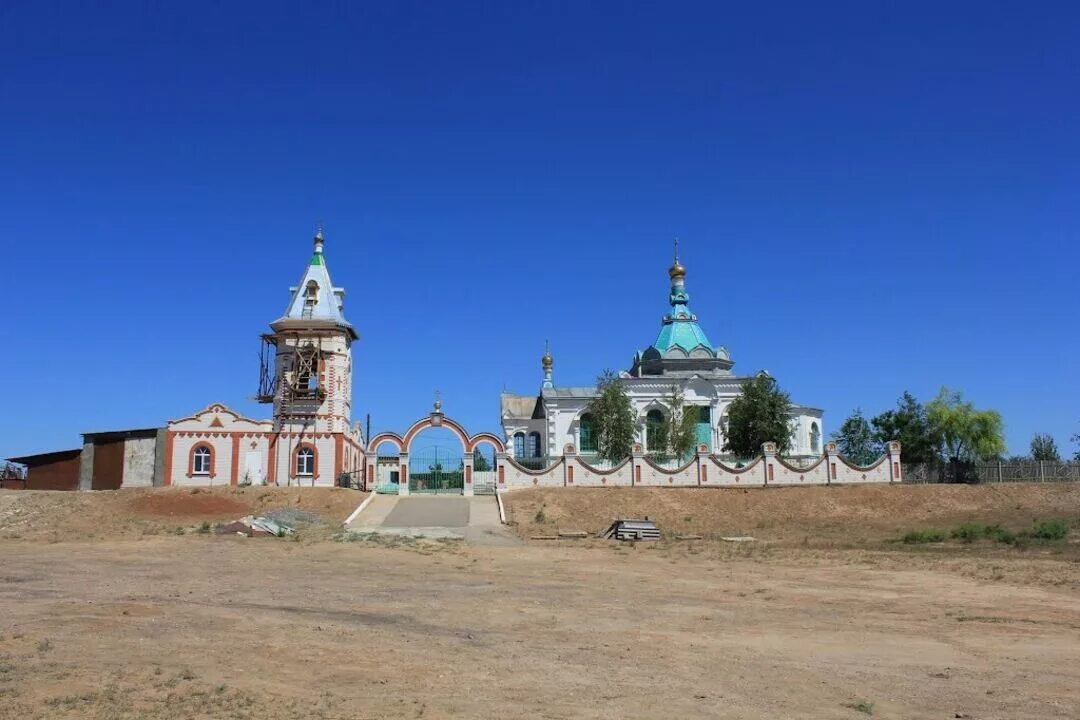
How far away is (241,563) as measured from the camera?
19.5m

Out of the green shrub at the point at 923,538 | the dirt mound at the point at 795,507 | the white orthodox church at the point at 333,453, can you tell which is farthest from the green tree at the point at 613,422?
the green shrub at the point at 923,538

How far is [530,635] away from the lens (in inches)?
471

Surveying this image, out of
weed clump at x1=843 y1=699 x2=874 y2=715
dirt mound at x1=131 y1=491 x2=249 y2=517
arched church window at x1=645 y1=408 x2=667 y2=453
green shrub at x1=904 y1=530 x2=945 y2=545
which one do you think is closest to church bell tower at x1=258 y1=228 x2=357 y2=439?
dirt mound at x1=131 y1=491 x2=249 y2=517

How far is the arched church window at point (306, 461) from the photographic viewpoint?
41.5 m

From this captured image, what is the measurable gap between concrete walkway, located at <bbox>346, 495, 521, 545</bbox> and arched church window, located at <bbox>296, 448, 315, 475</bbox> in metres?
5.28

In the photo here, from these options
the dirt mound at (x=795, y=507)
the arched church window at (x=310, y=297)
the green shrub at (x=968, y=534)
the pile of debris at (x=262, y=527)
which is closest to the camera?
the pile of debris at (x=262, y=527)

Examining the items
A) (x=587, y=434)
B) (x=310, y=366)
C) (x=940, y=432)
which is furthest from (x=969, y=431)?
(x=310, y=366)

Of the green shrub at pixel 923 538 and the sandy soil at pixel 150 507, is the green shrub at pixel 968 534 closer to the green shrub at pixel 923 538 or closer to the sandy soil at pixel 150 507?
the green shrub at pixel 923 538

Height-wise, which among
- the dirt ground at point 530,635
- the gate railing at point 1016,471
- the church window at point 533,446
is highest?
the church window at point 533,446

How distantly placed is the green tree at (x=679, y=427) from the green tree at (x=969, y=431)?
19.3 meters

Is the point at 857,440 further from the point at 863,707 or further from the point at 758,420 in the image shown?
the point at 863,707

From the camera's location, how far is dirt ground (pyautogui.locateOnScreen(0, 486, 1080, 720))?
336 inches

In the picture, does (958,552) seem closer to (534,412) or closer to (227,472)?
(227,472)

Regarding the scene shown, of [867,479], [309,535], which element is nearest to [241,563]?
[309,535]
